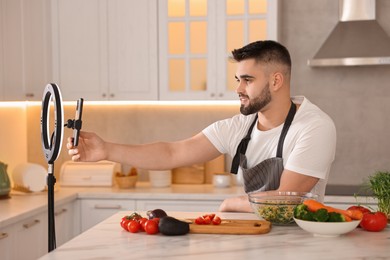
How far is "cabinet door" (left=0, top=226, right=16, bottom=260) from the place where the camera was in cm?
352

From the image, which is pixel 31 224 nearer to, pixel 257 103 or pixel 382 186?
pixel 257 103

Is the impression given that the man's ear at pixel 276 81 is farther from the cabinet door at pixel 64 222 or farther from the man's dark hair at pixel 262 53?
the cabinet door at pixel 64 222

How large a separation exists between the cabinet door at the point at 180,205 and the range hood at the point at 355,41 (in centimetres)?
127

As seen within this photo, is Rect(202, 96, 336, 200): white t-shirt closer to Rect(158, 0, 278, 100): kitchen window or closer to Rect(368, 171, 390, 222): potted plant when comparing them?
Rect(368, 171, 390, 222): potted plant

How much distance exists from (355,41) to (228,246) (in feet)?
9.29

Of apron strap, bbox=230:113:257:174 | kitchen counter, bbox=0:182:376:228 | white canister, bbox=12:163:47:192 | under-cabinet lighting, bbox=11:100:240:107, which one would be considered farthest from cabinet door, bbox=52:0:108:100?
apron strap, bbox=230:113:257:174

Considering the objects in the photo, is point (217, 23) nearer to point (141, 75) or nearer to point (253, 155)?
point (141, 75)

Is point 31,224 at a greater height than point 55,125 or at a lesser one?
lesser

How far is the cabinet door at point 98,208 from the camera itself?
4457 mm

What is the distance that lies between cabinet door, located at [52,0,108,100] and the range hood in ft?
5.07

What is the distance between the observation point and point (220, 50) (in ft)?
15.3

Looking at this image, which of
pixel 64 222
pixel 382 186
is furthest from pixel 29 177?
pixel 382 186

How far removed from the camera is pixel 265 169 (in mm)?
3012

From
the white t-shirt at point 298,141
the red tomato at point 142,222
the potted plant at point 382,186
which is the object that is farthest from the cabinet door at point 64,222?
the potted plant at point 382,186
